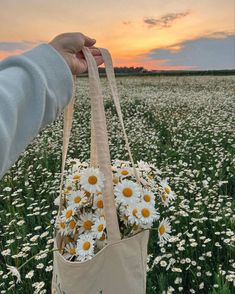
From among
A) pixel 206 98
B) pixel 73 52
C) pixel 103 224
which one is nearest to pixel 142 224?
pixel 103 224

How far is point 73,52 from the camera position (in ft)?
5.27

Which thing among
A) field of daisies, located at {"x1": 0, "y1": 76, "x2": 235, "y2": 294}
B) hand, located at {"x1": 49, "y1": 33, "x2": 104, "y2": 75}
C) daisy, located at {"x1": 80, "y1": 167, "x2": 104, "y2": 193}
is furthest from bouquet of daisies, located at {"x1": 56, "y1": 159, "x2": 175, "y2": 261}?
hand, located at {"x1": 49, "y1": 33, "x2": 104, "y2": 75}

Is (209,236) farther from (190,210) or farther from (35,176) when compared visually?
(35,176)

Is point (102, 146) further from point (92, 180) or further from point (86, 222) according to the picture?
point (86, 222)

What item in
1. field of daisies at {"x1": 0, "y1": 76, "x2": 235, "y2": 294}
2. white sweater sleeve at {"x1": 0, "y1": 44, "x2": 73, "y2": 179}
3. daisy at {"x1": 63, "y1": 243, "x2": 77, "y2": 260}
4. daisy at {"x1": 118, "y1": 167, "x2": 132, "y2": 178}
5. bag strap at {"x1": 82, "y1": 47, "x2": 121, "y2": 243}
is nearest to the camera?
white sweater sleeve at {"x1": 0, "y1": 44, "x2": 73, "y2": 179}

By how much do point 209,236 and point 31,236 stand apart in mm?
1431

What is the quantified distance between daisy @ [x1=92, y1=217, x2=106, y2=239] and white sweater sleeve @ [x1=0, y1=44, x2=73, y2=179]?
1.91 ft

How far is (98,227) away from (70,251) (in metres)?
0.18

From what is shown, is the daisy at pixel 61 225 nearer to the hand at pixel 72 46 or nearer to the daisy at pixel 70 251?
the daisy at pixel 70 251

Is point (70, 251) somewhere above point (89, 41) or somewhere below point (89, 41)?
below

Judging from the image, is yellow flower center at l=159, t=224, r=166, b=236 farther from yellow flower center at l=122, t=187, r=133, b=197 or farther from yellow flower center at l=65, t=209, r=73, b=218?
yellow flower center at l=65, t=209, r=73, b=218

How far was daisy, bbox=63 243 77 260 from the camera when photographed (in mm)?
1942

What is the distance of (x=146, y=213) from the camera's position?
6.16 feet

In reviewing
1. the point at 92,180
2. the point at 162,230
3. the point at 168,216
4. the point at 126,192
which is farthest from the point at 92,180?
the point at 168,216
